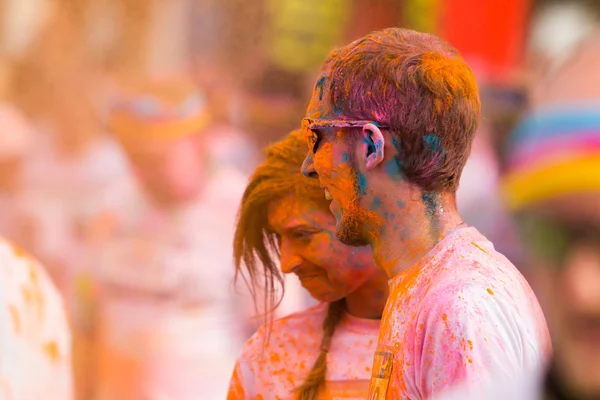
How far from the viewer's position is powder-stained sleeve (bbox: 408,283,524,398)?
1.30 m

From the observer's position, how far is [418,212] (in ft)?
4.91

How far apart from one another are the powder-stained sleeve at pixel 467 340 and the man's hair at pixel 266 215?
0.47m

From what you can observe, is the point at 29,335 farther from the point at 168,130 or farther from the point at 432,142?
the point at 168,130

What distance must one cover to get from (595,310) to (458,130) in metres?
0.58

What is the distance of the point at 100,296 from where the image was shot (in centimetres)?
479

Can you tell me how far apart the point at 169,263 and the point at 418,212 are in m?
3.15

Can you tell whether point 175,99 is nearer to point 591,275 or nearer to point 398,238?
point 398,238

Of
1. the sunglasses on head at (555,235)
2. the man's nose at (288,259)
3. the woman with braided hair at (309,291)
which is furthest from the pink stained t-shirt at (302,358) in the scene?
the sunglasses on head at (555,235)

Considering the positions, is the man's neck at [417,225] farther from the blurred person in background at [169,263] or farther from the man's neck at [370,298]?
the blurred person in background at [169,263]

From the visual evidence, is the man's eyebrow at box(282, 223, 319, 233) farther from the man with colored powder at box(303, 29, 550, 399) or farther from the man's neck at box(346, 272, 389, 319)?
the man with colored powder at box(303, 29, 550, 399)

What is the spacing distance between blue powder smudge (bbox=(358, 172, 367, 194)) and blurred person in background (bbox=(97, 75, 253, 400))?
2.50 meters

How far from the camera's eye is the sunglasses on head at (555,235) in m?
0.91

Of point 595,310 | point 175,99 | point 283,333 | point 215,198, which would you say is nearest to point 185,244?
point 215,198

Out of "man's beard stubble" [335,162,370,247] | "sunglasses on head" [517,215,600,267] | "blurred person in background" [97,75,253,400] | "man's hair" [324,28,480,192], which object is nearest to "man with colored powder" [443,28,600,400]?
"sunglasses on head" [517,215,600,267]
